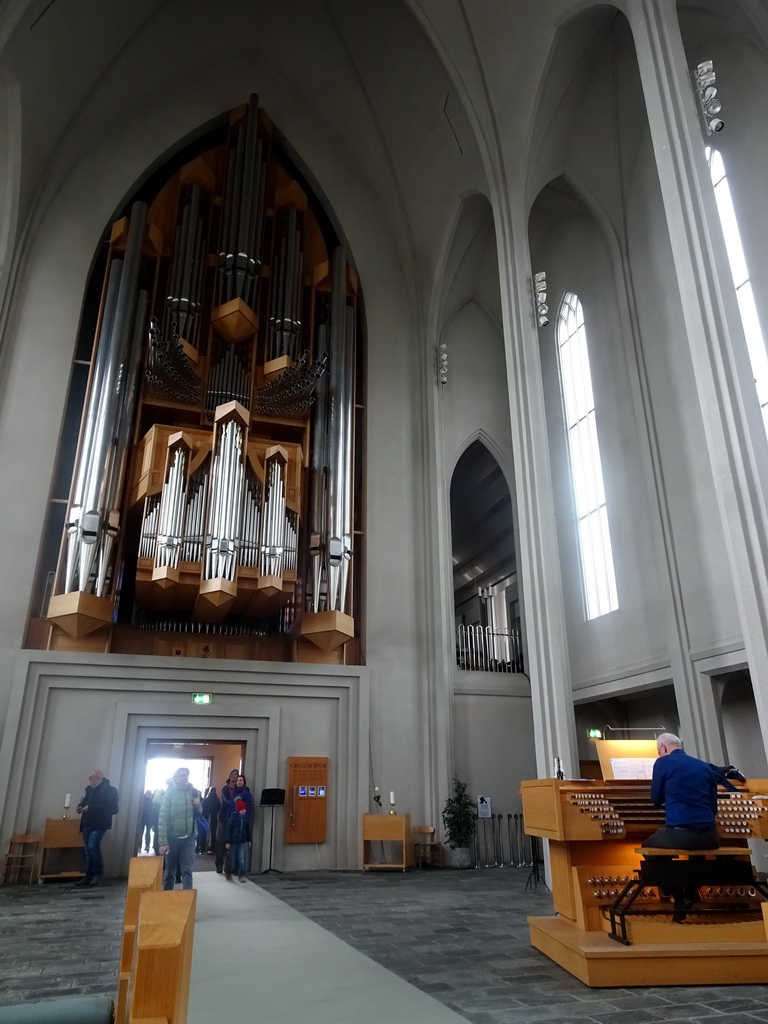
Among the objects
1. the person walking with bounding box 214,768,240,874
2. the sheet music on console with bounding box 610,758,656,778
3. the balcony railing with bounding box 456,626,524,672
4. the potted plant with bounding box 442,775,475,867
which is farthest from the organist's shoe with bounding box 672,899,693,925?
the balcony railing with bounding box 456,626,524,672

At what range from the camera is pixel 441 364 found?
13492mm

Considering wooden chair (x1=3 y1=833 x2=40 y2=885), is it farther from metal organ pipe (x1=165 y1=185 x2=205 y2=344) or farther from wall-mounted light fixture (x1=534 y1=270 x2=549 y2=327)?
wall-mounted light fixture (x1=534 y1=270 x2=549 y2=327)

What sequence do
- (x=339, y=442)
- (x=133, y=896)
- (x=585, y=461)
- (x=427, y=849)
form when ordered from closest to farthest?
(x=133, y=896) < (x=427, y=849) < (x=339, y=442) < (x=585, y=461)

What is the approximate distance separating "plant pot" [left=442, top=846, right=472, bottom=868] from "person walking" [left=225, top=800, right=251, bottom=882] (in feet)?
10.7

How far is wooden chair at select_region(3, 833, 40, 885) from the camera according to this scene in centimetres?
891

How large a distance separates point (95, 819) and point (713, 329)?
8.54 metres

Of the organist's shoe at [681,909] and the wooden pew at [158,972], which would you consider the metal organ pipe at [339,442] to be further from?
the wooden pew at [158,972]

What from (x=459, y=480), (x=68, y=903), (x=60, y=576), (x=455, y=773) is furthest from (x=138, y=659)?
(x=459, y=480)

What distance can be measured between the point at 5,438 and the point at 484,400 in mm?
8613

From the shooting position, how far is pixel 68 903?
23.4ft

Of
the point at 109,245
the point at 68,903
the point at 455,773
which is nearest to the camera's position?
the point at 68,903

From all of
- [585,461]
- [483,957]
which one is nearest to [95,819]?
[483,957]

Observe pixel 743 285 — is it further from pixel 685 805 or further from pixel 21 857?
pixel 21 857

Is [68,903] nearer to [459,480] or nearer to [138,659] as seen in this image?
[138,659]
